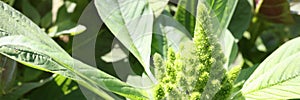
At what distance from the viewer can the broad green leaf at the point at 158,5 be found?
0.91 meters

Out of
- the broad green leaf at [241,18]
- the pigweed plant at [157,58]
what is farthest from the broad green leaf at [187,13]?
the broad green leaf at [241,18]

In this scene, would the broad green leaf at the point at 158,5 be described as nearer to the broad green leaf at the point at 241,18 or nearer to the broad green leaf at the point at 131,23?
the broad green leaf at the point at 131,23

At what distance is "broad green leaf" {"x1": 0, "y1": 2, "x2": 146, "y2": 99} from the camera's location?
635mm

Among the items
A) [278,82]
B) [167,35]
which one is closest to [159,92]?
[278,82]

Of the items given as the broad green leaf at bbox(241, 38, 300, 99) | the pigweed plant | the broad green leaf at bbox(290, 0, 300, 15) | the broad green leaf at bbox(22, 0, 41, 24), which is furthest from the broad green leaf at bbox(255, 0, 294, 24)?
the broad green leaf at bbox(22, 0, 41, 24)

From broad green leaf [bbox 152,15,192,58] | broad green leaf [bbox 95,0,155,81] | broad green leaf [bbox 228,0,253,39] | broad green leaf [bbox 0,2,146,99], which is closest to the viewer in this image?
broad green leaf [bbox 0,2,146,99]

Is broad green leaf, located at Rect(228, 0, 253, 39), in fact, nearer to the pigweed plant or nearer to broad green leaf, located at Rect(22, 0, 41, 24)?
the pigweed plant

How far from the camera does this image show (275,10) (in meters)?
1.11

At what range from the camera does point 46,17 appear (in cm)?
113

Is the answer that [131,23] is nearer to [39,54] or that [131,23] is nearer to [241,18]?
[39,54]

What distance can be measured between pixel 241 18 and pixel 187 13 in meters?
0.16

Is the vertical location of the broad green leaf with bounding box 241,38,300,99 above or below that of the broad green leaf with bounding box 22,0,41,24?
below

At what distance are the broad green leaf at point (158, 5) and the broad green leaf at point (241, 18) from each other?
20cm

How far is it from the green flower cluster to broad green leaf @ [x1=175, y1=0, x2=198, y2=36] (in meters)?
0.27
